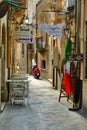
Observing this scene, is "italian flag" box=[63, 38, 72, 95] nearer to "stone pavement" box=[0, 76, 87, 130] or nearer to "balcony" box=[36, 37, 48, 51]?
"stone pavement" box=[0, 76, 87, 130]

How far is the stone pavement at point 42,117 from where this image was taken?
11836 millimetres

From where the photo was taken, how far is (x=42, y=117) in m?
13.6

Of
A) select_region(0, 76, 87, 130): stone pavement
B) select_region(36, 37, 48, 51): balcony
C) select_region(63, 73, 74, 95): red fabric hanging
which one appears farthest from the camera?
select_region(36, 37, 48, 51): balcony

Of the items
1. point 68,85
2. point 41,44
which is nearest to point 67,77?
point 68,85

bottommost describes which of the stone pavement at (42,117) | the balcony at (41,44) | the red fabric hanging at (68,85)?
the stone pavement at (42,117)

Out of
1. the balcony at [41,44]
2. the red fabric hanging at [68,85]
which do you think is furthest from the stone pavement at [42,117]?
the balcony at [41,44]

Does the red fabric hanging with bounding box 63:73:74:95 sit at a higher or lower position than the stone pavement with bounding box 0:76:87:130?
higher

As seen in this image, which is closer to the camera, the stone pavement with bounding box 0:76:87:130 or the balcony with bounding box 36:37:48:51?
the stone pavement with bounding box 0:76:87:130

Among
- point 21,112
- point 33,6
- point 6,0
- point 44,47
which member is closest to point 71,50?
point 21,112

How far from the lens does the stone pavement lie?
11.8m

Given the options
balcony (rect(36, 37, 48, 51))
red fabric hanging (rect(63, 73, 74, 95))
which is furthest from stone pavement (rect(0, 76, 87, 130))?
balcony (rect(36, 37, 48, 51))

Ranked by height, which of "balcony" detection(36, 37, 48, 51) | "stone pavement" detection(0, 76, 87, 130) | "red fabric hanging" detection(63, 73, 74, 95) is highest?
"balcony" detection(36, 37, 48, 51)

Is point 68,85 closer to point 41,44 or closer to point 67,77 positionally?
point 67,77

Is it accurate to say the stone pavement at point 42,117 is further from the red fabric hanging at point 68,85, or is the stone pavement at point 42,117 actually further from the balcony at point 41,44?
the balcony at point 41,44
